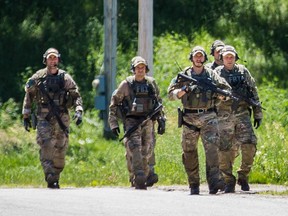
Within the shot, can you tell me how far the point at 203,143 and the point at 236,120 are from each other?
52.3 inches

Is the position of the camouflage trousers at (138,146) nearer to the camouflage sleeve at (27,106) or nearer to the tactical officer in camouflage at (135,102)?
the tactical officer in camouflage at (135,102)

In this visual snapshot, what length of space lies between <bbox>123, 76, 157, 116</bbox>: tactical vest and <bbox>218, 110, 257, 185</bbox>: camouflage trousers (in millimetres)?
1111

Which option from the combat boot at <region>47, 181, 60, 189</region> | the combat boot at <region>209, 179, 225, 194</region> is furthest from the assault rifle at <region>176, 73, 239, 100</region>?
the combat boot at <region>47, 181, 60, 189</region>

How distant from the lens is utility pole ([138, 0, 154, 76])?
23203 millimetres

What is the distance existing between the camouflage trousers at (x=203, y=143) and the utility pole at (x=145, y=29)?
5.22 metres

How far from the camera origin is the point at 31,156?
2492 centimetres

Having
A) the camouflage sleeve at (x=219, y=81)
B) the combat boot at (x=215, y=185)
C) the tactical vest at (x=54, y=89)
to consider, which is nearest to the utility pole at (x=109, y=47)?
the tactical vest at (x=54, y=89)

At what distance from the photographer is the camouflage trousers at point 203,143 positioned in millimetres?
18094

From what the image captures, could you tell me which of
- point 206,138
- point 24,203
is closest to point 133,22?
point 206,138

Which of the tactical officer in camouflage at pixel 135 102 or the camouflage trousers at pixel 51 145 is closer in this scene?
the tactical officer in camouflage at pixel 135 102

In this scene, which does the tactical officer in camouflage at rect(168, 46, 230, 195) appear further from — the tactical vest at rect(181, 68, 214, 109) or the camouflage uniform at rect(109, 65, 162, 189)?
the camouflage uniform at rect(109, 65, 162, 189)

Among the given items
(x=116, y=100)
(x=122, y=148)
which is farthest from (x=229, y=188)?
(x=122, y=148)

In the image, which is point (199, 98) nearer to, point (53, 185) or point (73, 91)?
point (73, 91)

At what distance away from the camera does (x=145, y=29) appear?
23.4 m
